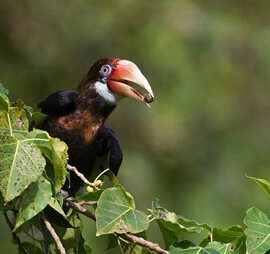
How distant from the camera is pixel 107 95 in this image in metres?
2.84

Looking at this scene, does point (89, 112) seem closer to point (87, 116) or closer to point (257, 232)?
point (87, 116)

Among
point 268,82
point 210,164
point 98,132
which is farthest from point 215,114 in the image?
point 98,132

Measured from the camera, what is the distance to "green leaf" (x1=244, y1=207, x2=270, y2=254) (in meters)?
1.58

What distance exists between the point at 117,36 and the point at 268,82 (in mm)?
1653

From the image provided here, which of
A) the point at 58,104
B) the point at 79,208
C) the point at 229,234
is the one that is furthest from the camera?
the point at 58,104

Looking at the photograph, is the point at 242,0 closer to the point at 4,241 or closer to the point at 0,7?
the point at 0,7

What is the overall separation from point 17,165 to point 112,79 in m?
1.30

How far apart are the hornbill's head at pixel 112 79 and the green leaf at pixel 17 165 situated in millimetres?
1119

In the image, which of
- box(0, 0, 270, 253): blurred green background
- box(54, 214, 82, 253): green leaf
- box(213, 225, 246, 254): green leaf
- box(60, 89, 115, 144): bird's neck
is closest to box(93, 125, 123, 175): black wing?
box(60, 89, 115, 144): bird's neck

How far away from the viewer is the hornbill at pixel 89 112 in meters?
2.74

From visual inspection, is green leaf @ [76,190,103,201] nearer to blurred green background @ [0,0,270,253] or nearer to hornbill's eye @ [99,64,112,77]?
hornbill's eye @ [99,64,112,77]

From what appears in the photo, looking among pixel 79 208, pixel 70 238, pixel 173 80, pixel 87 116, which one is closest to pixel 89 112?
pixel 87 116

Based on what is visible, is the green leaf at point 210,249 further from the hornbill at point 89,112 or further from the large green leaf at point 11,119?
the hornbill at point 89,112

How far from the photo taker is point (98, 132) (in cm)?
295
